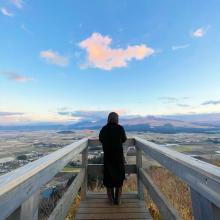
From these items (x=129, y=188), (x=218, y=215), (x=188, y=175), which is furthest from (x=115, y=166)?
(x=218, y=215)

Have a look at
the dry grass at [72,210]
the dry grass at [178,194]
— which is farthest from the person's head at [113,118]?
the dry grass at [178,194]

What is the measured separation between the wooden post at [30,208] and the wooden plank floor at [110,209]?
2.42 m

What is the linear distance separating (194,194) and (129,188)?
472cm

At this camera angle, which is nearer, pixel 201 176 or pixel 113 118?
pixel 201 176

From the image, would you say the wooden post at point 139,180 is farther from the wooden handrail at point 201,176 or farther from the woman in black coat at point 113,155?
the wooden handrail at point 201,176

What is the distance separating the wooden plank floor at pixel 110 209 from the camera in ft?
12.6

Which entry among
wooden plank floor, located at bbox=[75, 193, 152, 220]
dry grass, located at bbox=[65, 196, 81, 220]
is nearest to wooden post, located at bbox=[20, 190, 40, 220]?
wooden plank floor, located at bbox=[75, 193, 152, 220]

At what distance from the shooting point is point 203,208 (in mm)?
1391

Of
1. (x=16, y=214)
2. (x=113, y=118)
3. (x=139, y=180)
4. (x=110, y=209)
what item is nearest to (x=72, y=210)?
(x=110, y=209)

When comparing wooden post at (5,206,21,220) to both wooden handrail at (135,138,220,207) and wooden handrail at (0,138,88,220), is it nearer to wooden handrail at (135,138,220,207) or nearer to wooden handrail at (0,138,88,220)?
wooden handrail at (0,138,88,220)

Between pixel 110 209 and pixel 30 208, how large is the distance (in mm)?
2945

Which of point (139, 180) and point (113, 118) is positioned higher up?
point (113, 118)

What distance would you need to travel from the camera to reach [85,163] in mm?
4980

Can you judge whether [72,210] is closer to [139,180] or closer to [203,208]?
[139,180]
